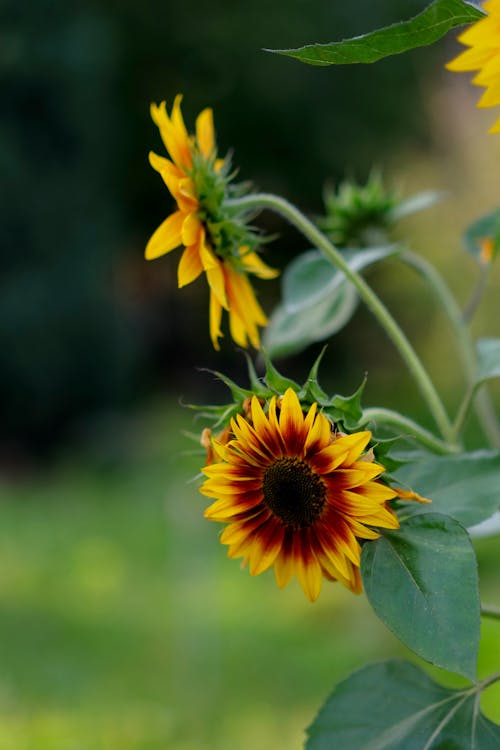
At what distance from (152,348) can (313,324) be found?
5933 millimetres

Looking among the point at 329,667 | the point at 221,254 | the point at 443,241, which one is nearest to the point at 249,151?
the point at 443,241

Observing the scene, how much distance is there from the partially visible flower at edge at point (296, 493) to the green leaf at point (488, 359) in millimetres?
81

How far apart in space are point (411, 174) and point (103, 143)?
2191 millimetres

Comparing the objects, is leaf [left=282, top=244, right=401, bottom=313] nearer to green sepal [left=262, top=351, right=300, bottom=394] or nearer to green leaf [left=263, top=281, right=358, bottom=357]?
green leaf [left=263, top=281, right=358, bottom=357]

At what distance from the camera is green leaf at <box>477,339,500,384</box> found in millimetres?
483

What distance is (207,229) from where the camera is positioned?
52 centimetres

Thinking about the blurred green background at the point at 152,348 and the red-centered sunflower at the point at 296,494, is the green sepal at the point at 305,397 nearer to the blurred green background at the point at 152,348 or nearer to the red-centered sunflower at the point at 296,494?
the red-centered sunflower at the point at 296,494

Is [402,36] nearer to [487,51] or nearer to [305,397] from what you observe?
[487,51]

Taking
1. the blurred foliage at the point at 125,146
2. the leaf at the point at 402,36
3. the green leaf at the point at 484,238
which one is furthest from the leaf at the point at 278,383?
the blurred foliage at the point at 125,146

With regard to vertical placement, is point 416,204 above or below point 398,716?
above

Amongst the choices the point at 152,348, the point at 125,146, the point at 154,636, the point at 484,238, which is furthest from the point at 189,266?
the point at 152,348

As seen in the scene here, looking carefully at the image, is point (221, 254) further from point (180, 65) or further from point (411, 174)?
point (411, 174)

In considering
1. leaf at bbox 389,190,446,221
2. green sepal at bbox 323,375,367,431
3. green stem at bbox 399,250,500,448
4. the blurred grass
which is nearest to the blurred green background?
the blurred grass

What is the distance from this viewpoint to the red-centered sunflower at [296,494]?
41 centimetres
